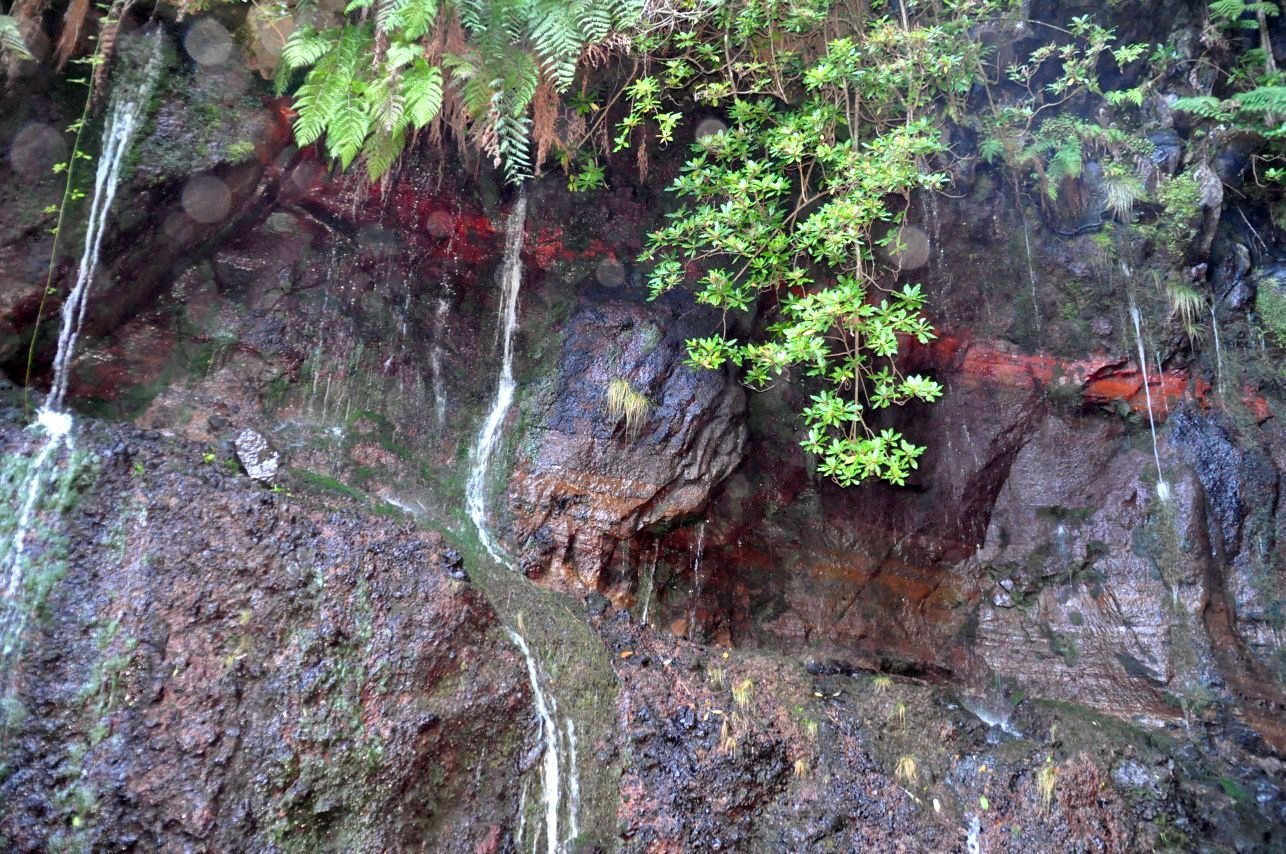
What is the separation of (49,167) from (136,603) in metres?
3.07

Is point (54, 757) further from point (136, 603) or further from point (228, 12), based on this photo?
point (228, 12)

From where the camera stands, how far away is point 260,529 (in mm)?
4785

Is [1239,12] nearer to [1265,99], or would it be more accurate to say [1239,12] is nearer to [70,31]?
[1265,99]

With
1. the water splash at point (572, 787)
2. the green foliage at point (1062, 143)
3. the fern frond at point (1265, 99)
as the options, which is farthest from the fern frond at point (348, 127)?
the fern frond at point (1265, 99)

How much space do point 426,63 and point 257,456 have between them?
2.94m

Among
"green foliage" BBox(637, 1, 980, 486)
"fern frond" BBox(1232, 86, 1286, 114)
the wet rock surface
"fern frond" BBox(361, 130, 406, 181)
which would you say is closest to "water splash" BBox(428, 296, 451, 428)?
"fern frond" BBox(361, 130, 406, 181)

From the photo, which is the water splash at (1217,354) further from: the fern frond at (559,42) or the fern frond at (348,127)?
the fern frond at (348,127)

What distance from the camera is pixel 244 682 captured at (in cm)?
427

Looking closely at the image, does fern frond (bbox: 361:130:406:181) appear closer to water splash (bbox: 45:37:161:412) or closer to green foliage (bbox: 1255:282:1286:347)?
water splash (bbox: 45:37:161:412)

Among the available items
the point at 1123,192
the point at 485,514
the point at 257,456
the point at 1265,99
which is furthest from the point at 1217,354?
the point at 257,456

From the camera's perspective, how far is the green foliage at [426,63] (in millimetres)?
4980

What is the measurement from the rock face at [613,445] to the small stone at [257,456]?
5.91 ft

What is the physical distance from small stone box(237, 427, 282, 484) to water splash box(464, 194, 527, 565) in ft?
4.85

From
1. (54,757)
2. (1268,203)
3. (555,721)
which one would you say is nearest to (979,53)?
(1268,203)
